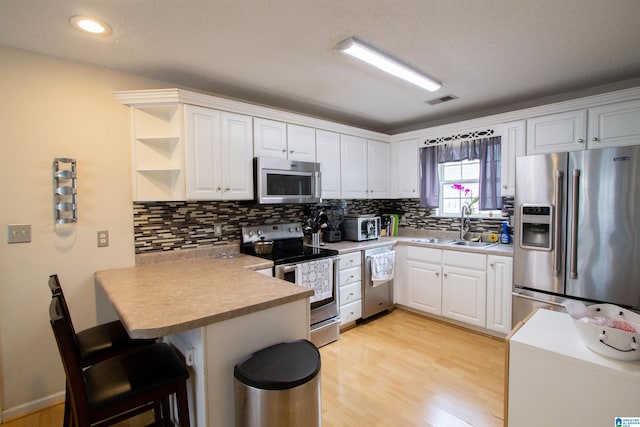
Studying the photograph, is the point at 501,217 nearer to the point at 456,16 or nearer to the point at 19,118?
the point at 456,16

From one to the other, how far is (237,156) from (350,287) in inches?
67.8

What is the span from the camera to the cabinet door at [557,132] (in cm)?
274

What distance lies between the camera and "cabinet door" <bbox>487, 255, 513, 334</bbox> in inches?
115

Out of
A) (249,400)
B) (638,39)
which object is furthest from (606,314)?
(638,39)

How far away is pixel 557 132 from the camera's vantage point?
9.38 feet

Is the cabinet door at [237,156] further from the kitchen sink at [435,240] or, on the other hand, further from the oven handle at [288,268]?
the kitchen sink at [435,240]

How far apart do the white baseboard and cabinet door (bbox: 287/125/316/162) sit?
2565mm

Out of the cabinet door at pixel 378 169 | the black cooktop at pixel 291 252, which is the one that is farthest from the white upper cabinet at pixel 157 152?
the cabinet door at pixel 378 169

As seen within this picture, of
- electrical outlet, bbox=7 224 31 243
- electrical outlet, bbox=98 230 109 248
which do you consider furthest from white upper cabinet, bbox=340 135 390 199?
electrical outlet, bbox=7 224 31 243

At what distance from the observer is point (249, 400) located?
1237mm

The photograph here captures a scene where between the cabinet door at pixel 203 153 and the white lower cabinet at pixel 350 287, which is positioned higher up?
the cabinet door at pixel 203 153

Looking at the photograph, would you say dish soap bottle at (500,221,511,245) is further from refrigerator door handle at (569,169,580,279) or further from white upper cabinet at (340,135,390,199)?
white upper cabinet at (340,135,390,199)

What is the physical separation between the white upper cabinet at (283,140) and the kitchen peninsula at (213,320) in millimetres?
1421

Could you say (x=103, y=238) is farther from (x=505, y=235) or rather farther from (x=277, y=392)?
(x=505, y=235)
